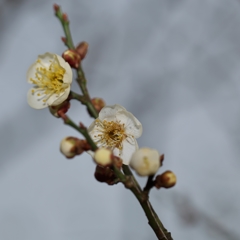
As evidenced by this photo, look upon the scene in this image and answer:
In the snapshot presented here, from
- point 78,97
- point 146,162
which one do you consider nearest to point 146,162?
point 146,162

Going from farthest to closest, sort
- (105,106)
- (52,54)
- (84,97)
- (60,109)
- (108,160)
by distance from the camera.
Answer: (52,54) < (105,106) < (60,109) < (84,97) < (108,160)

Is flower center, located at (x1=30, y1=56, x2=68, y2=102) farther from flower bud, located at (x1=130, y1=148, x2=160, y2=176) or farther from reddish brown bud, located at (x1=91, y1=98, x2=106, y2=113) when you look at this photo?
flower bud, located at (x1=130, y1=148, x2=160, y2=176)

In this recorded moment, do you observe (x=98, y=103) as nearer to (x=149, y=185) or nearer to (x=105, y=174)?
(x=105, y=174)

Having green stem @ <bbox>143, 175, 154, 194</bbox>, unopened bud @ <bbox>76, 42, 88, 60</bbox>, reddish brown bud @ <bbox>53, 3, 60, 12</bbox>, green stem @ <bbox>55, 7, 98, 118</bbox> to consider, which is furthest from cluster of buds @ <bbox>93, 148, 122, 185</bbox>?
reddish brown bud @ <bbox>53, 3, 60, 12</bbox>

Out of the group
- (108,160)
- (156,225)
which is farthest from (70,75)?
(156,225)

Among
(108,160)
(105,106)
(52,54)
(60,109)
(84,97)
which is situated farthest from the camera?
(52,54)

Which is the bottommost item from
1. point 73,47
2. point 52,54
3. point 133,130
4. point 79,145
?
point 79,145

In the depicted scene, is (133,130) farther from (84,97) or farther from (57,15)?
(57,15)

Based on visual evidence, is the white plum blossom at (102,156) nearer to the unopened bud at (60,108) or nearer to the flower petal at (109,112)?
the unopened bud at (60,108)
